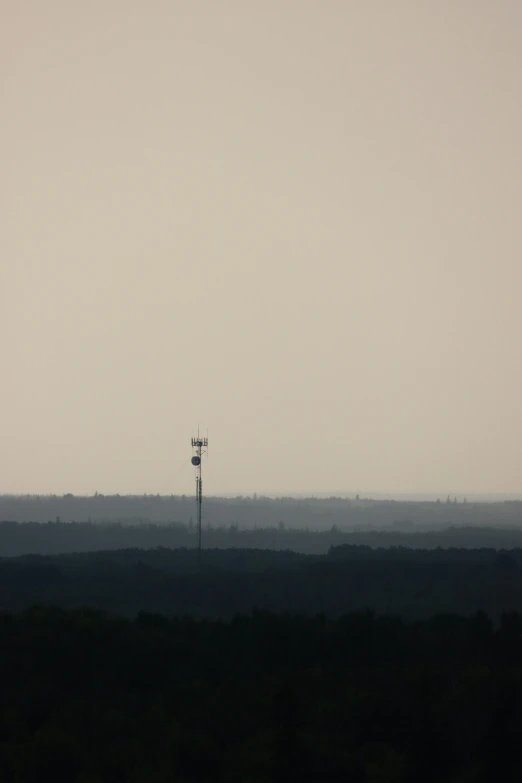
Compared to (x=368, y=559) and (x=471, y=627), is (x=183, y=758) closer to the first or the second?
(x=471, y=627)

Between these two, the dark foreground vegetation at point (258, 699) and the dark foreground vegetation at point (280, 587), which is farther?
the dark foreground vegetation at point (280, 587)

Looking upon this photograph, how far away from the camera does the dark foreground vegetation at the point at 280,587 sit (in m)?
132

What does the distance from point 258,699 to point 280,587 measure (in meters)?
84.0

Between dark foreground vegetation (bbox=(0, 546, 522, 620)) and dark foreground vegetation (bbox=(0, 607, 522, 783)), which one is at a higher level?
dark foreground vegetation (bbox=(0, 546, 522, 620))

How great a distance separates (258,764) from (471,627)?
42118 mm

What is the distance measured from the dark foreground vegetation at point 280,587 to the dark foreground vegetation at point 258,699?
33.8m

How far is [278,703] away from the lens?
1977 inches

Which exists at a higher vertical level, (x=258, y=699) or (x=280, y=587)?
(x=280, y=587)

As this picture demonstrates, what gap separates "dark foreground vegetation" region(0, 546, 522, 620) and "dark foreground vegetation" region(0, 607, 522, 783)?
3376 centimetres

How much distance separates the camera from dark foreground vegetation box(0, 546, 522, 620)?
132 m

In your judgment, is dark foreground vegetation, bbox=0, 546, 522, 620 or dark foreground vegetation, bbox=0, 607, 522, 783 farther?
dark foreground vegetation, bbox=0, 546, 522, 620

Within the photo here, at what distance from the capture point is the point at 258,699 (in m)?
67.1

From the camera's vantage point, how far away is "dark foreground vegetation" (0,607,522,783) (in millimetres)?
53625

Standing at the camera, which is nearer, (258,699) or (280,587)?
(258,699)
